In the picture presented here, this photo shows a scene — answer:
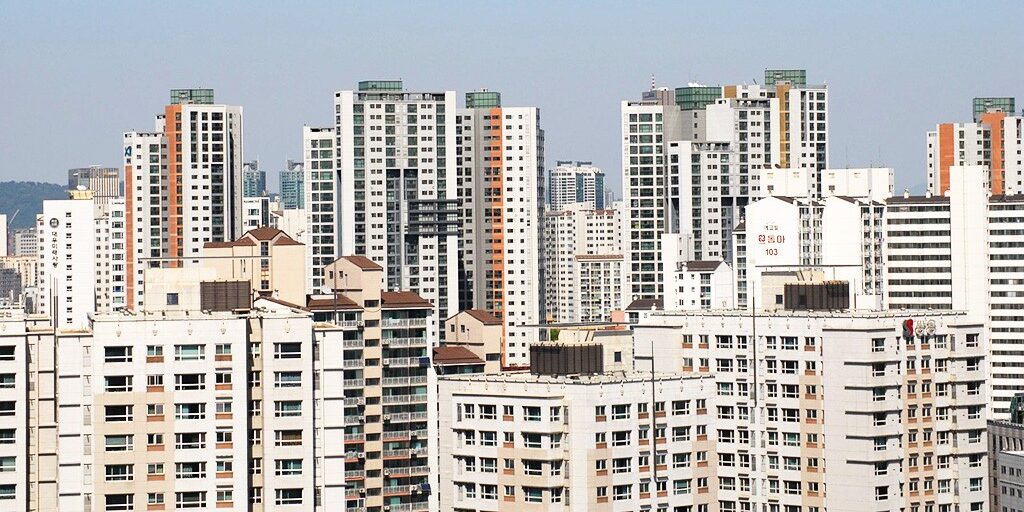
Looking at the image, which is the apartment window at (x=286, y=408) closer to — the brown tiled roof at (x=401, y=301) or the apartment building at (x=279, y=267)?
the apartment building at (x=279, y=267)

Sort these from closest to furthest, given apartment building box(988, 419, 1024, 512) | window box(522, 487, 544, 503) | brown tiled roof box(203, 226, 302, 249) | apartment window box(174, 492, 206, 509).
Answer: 1. apartment window box(174, 492, 206, 509)
2. window box(522, 487, 544, 503)
3. brown tiled roof box(203, 226, 302, 249)
4. apartment building box(988, 419, 1024, 512)

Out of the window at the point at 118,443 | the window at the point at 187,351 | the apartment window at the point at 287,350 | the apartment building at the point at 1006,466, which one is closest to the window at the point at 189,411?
the window at the point at 187,351

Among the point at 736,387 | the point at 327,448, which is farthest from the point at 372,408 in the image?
the point at 327,448

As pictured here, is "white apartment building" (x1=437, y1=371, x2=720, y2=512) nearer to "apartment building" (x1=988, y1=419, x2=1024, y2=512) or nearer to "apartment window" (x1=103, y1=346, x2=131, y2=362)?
"apartment window" (x1=103, y1=346, x2=131, y2=362)

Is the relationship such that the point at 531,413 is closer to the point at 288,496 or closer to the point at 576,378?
the point at 576,378

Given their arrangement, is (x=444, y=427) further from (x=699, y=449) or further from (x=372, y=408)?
(x=372, y=408)

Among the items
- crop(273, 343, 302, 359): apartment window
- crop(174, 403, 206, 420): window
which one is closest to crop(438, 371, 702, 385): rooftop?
crop(273, 343, 302, 359): apartment window
